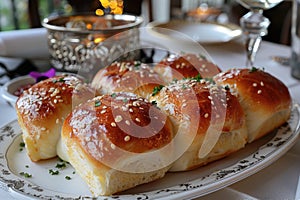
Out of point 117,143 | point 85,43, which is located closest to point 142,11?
point 85,43

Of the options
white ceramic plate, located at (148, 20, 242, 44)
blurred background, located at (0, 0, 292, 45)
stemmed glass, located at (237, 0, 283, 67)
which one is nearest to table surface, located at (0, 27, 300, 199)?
stemmed glass, located at (237, 0, 283, 67)

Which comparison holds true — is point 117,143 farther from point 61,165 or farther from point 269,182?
point 269,182

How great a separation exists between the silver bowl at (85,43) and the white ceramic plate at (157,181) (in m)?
0.50

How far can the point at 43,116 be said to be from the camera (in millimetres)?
869

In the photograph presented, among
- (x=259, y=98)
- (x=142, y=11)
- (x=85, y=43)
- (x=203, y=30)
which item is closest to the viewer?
(x=259, y=98)

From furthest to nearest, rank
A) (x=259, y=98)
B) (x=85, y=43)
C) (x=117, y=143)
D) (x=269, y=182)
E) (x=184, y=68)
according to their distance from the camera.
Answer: (x=85, y=43) < (x=184, y=68) < (x=259, y=98) < (x=269, y=182) < (x=117, y=143)

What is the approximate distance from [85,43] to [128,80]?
41 centimetres

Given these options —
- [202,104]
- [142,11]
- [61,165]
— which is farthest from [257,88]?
[142,11]

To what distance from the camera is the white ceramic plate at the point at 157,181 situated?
0.74 m

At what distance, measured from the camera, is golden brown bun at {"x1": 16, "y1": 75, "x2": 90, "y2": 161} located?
0.87m

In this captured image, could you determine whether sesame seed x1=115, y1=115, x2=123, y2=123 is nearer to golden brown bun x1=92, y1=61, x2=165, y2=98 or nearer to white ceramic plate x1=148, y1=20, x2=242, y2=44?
golden brown bun x1=92, y1=61, x2=165, y2=98

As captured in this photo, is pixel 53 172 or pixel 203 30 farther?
pixel 203 30

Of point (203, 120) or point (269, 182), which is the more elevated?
point (203, 120)

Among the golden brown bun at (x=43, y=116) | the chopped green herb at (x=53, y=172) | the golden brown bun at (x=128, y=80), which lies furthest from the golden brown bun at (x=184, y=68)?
the chopped green herb at (x=53, y=172)
